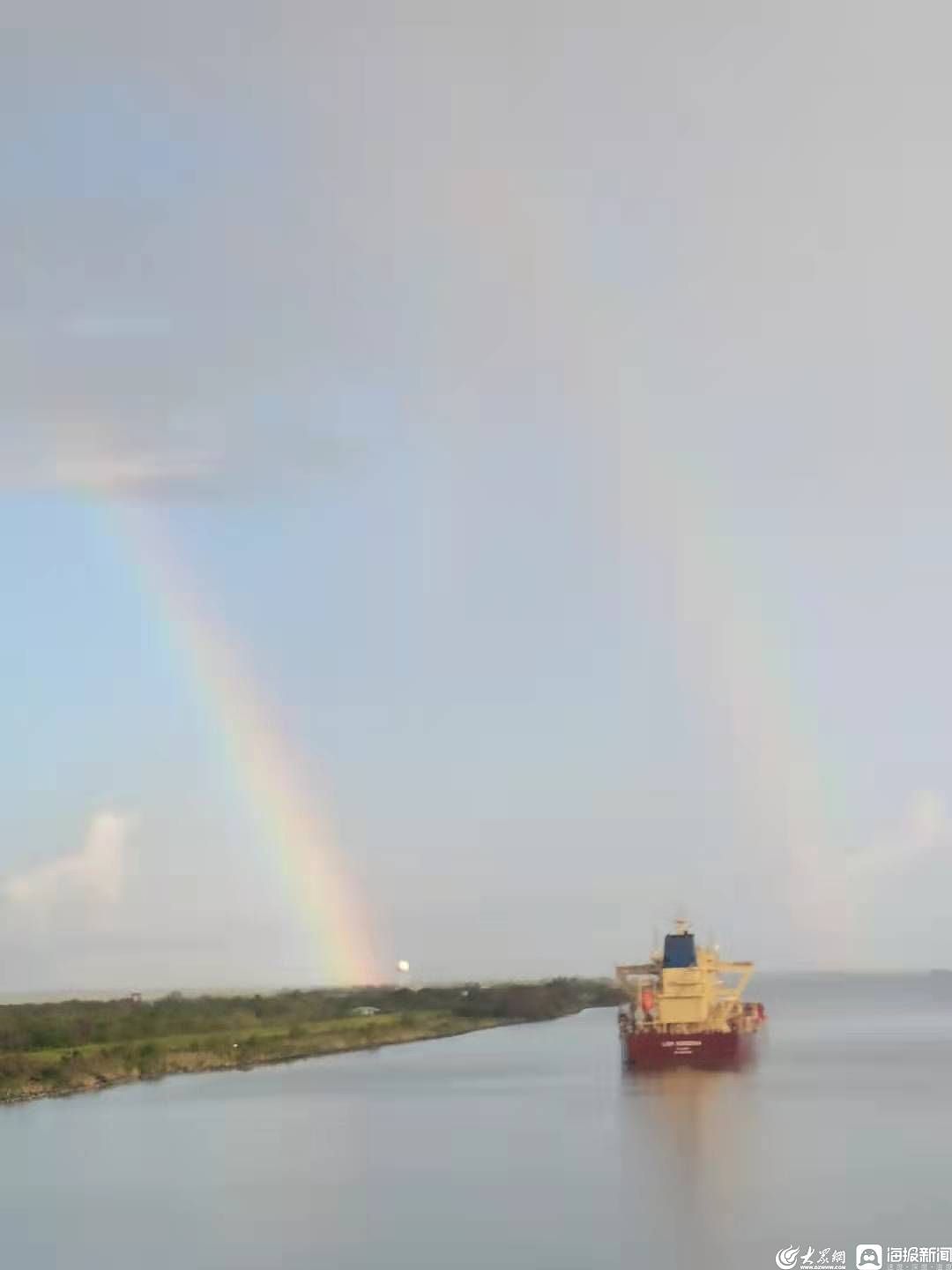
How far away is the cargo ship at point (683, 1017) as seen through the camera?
2019 inches

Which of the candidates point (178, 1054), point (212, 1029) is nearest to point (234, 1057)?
point (178, 1054)

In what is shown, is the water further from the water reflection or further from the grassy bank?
the grassy bank

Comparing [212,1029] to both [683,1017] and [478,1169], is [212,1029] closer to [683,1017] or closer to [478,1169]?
[683,1017]

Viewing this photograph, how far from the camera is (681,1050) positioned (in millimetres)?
51031

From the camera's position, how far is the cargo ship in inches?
2019

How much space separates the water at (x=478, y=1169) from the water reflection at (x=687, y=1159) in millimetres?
88

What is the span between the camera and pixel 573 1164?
30688 millimetres

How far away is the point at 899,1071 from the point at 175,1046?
89.4 feet

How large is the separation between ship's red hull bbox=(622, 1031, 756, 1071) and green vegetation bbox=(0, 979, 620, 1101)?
16292 millimetres

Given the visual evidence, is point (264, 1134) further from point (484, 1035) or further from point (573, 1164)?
point (484, 1035)

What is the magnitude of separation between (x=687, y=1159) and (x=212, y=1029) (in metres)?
44.9

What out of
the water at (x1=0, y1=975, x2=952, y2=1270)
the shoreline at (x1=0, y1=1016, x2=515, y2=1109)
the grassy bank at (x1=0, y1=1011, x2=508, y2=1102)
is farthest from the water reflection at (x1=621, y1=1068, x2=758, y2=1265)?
the grassy bank at (x1=0, y1=1011, x2=508, y2=1102)

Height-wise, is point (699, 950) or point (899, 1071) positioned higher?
point (699, 950)

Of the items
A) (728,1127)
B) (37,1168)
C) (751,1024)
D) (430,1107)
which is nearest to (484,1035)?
(751,1024)
